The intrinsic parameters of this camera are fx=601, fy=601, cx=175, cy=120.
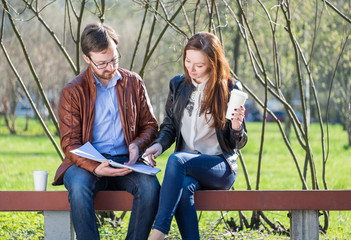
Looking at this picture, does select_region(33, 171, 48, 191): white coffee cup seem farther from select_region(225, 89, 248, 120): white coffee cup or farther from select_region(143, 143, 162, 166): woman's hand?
select_region(225, 89, 248, 120): white coffee cup

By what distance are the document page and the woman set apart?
75mm

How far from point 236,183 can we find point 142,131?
15.0 ft

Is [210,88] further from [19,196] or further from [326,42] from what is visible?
[326,42]

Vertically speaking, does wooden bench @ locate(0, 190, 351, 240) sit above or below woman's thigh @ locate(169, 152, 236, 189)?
below

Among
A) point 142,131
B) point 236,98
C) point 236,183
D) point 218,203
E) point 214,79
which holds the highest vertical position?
point 214,79

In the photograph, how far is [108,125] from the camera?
3.25 m

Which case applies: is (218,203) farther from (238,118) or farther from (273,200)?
(238,118)

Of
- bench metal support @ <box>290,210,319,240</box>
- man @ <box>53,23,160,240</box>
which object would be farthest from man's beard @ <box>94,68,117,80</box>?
bench metal support @ <box>290,210,319,240</box>

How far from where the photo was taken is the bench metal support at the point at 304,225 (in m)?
3.24

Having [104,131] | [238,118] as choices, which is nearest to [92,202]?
[104,131]

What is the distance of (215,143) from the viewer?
323 centimetres

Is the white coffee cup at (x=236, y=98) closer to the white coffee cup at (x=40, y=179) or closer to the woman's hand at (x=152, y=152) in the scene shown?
the woman's hand at (x=152, y=152)

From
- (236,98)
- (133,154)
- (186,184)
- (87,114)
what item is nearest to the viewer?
(236,98)

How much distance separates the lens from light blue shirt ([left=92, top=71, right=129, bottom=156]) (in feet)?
10.6
